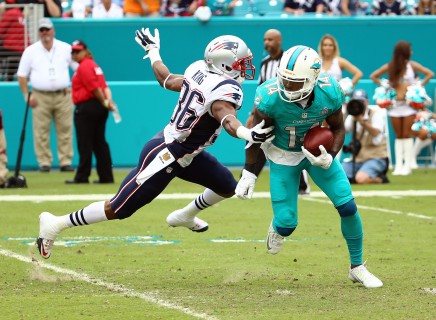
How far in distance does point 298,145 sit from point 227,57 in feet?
2.70

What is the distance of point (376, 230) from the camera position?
10367mm

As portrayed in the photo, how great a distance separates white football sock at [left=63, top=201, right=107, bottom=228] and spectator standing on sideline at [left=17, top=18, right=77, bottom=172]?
8.15 meters

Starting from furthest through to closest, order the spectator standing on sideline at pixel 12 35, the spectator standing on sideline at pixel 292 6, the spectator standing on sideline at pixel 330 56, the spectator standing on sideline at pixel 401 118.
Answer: the spectator standing on sideline at pixel 292 6 < the spectator standing on sideline at pixel 12 35 < the spectator standing on sideline at pixel 401 118 < the spectator standing on sideline at pixel 330 56

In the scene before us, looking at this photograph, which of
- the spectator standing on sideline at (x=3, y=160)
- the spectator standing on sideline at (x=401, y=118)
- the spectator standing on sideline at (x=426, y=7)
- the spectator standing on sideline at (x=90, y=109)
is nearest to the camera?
the spectator standing on sideline at (x=3, y=160)

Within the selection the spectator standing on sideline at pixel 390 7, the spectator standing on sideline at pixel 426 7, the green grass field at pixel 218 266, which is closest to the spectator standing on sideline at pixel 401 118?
the green grass field at pixel 218 266

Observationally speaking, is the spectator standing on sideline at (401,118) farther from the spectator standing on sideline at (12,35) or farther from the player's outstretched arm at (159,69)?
the player's outstretched arm at (159,69)

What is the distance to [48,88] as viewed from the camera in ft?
52.5

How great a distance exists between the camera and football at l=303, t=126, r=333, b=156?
278 inches

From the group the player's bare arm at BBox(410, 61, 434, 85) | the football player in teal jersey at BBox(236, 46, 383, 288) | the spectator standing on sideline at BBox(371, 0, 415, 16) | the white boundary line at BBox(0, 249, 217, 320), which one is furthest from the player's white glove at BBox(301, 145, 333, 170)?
the spectator standing on sideline at BBox(371, 0, 415, 16)

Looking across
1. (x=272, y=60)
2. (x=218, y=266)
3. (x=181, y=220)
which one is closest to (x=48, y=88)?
(x=272, y=60)

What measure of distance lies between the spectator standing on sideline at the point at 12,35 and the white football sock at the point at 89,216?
392 inches

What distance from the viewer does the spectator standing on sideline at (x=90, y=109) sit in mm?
14438

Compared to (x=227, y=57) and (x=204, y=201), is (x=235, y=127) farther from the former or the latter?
(x=204, y=201)

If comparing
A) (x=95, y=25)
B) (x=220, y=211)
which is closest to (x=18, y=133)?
(x=95, y=25)
